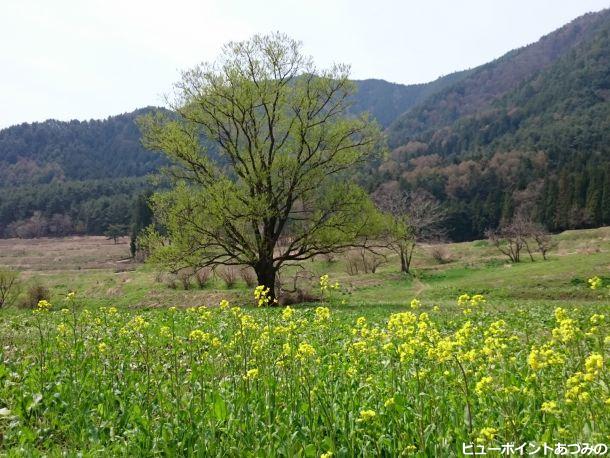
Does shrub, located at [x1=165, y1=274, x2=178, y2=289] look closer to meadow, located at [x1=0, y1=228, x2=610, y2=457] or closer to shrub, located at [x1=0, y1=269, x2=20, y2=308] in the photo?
shrub, located at [x1=0, y1=269, x2=20, y2=308]

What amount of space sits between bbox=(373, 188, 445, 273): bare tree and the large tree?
1.91m

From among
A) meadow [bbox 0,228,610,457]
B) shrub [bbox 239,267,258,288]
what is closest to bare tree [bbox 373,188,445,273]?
shrub [bbox 239,267,258,288]

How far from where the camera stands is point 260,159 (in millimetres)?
29359

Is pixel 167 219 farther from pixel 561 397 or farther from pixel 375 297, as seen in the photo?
pixel 561 397

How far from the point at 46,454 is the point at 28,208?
203863 millimetres

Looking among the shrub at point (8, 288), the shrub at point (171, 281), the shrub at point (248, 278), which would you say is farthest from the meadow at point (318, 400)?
the shrub at point (171, 281)

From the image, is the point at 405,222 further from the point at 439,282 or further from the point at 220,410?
the point at 220,410

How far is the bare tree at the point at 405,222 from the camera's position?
28.6m

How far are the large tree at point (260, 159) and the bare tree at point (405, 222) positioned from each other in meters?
1.91

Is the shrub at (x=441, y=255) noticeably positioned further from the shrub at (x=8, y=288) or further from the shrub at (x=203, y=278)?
the shrub at (x=8, y=288)

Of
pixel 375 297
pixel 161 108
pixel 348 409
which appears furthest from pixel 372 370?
pixel 375 297

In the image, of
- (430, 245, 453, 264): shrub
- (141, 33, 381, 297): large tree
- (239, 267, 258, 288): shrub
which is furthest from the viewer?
(430, 245, 453, 264): shrub

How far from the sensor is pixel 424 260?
64750 millimetres

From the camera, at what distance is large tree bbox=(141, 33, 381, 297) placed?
27.4 meters
